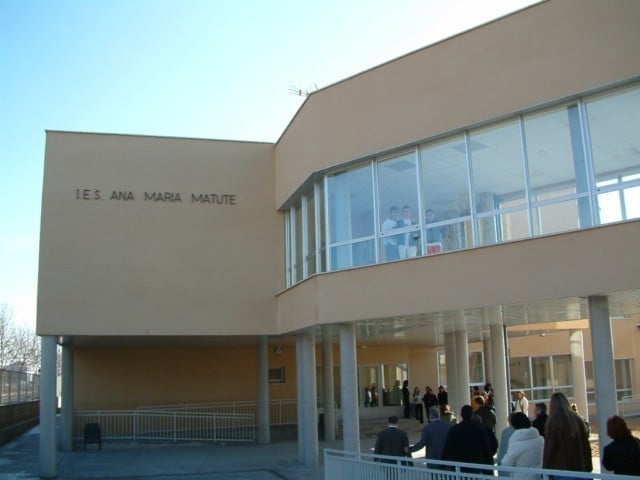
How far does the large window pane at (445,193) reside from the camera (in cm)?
1220

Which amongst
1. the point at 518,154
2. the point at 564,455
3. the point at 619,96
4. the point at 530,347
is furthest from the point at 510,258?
the point at 530,347

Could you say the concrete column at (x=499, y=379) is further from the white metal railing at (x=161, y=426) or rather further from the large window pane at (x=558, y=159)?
the white metal railing at (x=161, y=426)

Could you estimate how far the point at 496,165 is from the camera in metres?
11.9

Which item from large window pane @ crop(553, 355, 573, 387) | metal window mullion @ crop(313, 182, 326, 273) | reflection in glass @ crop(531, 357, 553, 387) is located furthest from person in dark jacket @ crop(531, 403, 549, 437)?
large window pane @ crop(553, 355, 573, 387)

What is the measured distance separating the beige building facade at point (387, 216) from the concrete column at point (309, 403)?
0.17 feet

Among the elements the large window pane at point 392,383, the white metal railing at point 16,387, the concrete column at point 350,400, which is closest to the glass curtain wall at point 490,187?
the concrete column at point 350,400

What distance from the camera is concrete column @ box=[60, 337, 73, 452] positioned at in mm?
21078

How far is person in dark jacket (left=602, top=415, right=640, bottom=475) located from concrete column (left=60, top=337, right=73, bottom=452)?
57.1 ft

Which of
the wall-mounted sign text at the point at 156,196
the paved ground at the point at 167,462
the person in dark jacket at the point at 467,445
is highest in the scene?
the wall-mounted sign text at the point at 156,196

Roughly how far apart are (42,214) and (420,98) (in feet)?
32.2

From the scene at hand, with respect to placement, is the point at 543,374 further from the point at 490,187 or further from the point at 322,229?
the point at 490,187

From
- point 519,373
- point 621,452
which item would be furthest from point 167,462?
point 519,373

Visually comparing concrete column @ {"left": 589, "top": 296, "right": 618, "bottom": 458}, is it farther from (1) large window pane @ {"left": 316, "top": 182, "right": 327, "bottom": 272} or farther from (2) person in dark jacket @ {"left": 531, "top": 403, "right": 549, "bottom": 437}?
(1) large window pane @ {"left": 316, "top": 182, "right": 327, "bottom": 272}

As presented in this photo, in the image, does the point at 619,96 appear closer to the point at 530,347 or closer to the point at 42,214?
the point at 42,214
